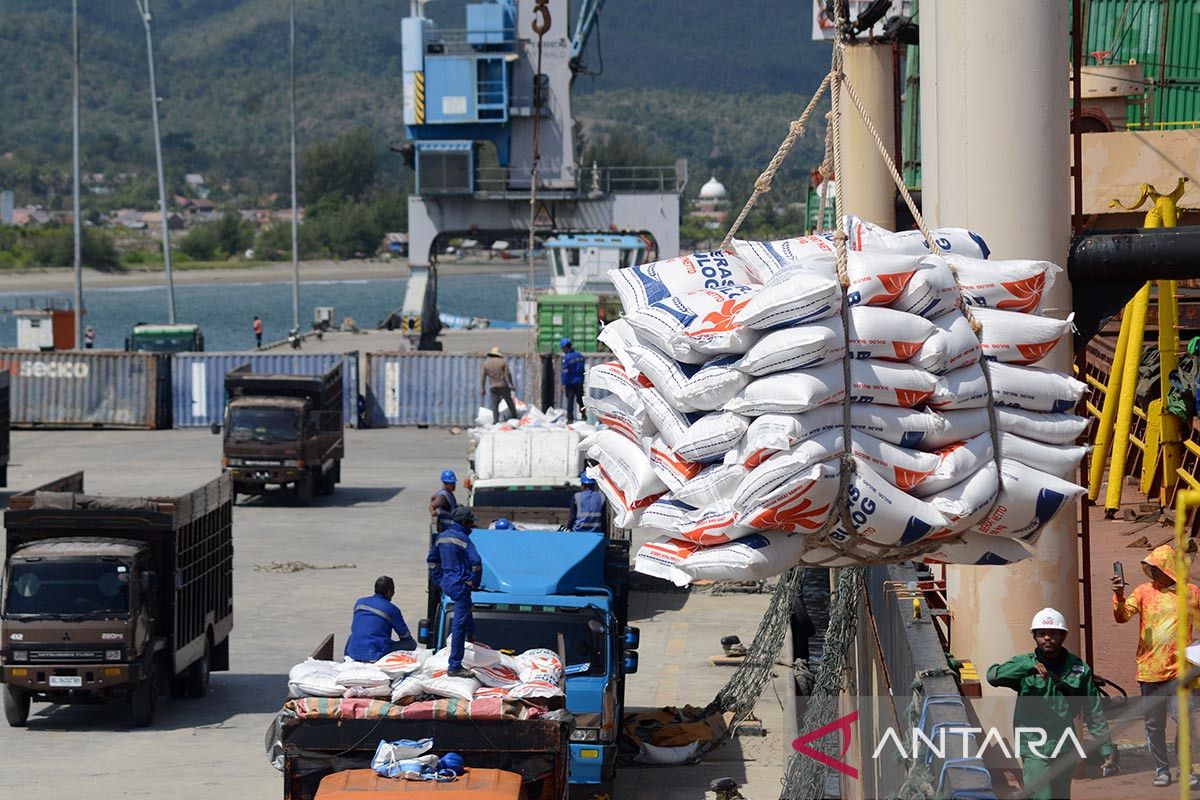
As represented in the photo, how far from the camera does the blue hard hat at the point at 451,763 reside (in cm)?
1212

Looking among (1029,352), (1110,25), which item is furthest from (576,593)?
(1110,25)

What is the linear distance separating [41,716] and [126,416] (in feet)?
99.8

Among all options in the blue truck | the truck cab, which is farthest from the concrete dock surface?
the truck cab

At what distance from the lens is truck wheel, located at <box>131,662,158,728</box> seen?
1873 cm

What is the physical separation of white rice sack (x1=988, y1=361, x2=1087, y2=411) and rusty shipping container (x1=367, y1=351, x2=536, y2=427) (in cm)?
4037

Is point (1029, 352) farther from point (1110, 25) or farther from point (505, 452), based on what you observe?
point (1110, 25)

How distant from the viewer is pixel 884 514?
7.72 metres

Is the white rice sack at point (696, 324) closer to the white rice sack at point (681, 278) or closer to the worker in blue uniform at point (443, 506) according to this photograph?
the white rice sack at point (681, 278)

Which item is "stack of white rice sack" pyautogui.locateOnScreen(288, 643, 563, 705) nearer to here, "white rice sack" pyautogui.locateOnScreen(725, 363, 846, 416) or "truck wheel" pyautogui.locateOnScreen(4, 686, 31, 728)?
"white rice sack" pyautogui.locateOnScreen(725, 363, 846, 416)

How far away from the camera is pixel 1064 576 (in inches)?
433

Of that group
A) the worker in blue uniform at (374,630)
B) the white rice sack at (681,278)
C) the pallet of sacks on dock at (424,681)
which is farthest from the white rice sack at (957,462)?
the worker in blue uniform at (374,630)

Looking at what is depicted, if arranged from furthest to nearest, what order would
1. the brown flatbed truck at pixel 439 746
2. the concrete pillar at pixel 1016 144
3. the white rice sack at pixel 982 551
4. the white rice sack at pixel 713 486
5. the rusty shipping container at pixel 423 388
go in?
the rusty shipping container at pixel 423 388, the brown flatbed truck at pixel 439 746, the concrete pillar at pixel 1016 144, the white rice sack at pixel 982 551, the white rice sack at pixel 713 486

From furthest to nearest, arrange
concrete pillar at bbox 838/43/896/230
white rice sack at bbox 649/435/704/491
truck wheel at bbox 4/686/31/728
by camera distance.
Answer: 1. concrete pillar at bbox 838/43/896/230
2. truck wheel at bbox 4/686/31/728
3. white rice sack at bbox 649/435/704/491

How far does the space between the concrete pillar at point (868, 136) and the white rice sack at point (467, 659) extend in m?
9.13
